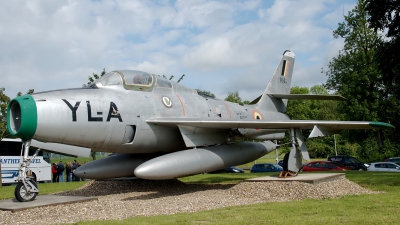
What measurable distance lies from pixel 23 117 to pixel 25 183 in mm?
1701

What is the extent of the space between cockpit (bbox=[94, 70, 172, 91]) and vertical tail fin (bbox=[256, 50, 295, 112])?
7.31 m

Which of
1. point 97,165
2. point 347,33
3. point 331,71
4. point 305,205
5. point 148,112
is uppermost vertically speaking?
point 347,33

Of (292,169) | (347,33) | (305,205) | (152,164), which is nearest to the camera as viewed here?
(305,205)

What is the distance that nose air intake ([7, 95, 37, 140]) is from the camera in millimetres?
9266

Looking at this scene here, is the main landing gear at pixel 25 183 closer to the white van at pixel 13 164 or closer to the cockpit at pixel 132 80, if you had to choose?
the cockpit at pixel 132 80

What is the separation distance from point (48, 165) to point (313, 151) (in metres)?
48.6

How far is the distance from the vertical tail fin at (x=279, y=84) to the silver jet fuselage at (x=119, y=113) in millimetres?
4439

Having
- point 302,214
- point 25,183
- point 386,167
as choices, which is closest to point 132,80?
point 25,183

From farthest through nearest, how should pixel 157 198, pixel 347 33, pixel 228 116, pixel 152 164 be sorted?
1. pixel 347 33
2. pixel 228 116
3. pixel 157 198
4. pixel 152 164

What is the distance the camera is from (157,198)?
11430 millimetres

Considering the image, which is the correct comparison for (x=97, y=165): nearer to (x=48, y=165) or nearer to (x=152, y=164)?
(x=152, y=164)

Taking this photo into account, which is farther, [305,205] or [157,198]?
[157,198]

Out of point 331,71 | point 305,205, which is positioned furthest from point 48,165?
point 331,71

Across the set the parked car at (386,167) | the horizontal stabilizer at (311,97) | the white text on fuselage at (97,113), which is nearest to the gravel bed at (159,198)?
the white text on fuselage at (97,113)
